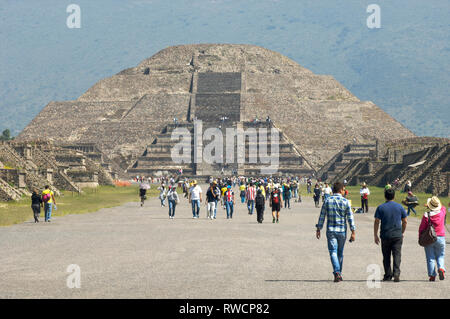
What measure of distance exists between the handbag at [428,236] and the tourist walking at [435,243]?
62 mm

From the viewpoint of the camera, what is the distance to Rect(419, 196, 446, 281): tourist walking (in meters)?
15.7

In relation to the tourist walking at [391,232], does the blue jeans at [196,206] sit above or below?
below

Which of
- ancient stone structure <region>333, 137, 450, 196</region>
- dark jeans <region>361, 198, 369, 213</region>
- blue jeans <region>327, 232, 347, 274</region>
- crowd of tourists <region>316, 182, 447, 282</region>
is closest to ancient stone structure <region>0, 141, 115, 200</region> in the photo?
dark jeans <region>361, 198, 369, 213</region>

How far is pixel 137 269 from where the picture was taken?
56.0ft

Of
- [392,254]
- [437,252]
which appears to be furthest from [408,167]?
[392,254]

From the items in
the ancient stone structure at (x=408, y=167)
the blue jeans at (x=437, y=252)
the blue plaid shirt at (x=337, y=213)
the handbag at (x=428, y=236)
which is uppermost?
the blue plaid shirt at (x=337, y=213)

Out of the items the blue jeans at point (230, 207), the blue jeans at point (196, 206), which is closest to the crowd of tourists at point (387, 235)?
the blue jeans at point (196, 206)

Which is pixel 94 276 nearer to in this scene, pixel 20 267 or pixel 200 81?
pixel 20 267

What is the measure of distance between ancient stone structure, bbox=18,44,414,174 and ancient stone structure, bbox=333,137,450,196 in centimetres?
1829

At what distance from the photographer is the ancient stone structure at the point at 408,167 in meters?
57.8

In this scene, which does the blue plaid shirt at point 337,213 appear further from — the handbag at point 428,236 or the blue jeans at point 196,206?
the blue jeans at point 196,206

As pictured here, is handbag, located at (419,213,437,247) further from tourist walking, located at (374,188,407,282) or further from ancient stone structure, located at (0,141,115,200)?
ancient stone structure, located at (0,141,115,200)

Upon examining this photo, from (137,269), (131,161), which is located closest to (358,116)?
(131,161)
